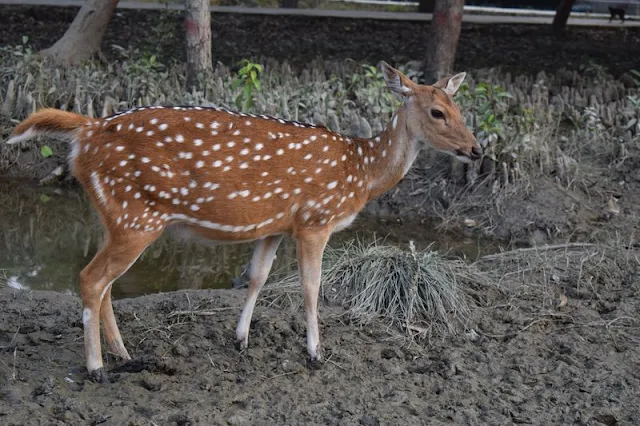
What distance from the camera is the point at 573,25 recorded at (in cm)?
2073

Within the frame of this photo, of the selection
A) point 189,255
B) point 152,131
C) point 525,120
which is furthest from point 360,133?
point 152,131

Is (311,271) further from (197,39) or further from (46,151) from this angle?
(197,39)

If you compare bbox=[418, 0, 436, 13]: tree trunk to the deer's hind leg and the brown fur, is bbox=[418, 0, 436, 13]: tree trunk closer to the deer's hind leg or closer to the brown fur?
the brown fur

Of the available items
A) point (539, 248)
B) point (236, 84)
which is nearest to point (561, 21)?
point (236, 84)

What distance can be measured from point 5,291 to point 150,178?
2.25 metres

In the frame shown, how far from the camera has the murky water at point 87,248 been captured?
27.5 ft

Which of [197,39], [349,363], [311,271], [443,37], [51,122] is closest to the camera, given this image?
[51,122]

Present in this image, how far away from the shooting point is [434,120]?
6.49 meters

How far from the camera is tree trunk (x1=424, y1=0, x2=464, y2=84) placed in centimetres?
1315

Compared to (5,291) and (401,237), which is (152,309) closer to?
(5,291)

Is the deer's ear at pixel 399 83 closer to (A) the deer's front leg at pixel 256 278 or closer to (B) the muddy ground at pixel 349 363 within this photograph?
(A) the deer's front leg at pixel 256 278

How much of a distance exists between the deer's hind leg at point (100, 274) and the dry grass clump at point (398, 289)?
185cm

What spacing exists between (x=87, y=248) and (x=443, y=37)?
6.23 metres

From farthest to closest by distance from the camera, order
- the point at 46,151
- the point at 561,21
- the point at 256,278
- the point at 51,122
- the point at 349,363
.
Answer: the point at 561,21 → the point at 46,151 → the point at 256,278 → the point at 349,363 → the point at 51,122
